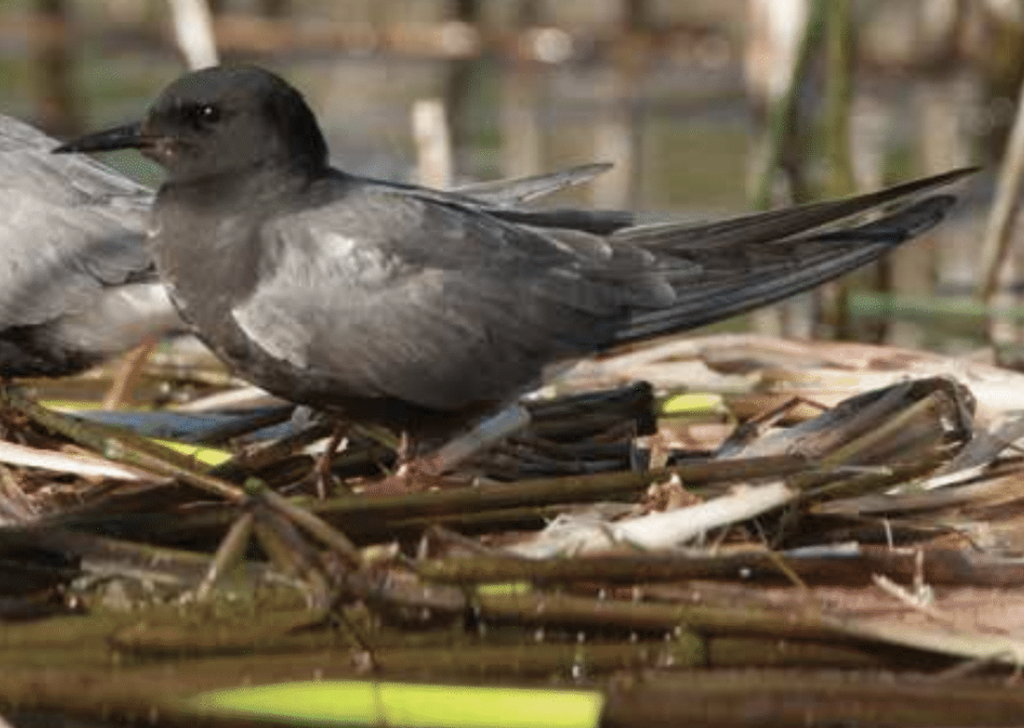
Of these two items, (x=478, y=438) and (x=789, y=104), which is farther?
(x=789, y=104)

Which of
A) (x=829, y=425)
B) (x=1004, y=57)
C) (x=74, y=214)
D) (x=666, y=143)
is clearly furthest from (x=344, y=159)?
(x=829, y=425)

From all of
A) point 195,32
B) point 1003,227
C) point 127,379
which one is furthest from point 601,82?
point 127,379

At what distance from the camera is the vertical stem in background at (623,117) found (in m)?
11.8

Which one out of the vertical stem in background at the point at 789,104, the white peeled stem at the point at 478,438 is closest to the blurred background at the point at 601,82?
the vertical stem in background at the point at 789,104

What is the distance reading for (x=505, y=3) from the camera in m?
17.4

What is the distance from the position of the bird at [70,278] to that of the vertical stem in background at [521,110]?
19.7ft

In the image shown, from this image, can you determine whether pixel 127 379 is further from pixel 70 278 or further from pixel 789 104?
pixel 789 104

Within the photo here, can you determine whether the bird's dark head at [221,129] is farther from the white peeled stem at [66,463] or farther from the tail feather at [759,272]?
the tail feather at [759,272]

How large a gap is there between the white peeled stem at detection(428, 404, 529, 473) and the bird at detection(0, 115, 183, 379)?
0.86 m

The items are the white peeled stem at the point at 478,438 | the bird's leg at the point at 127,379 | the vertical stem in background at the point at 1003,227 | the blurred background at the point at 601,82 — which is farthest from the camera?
the blurred background at the point at 601,82

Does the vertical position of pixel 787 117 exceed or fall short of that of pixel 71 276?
it falls short

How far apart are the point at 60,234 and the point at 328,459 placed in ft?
3.55

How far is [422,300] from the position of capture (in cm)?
493

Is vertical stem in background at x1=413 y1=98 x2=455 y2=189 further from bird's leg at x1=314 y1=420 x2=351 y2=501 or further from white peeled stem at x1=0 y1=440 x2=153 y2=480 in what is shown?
white peeled stem at x1=0 y1=440 x2=153 y2=480
